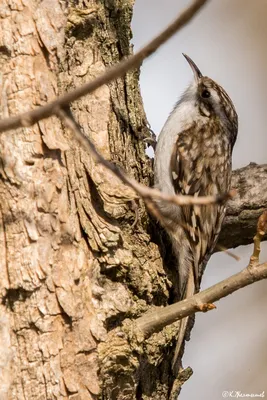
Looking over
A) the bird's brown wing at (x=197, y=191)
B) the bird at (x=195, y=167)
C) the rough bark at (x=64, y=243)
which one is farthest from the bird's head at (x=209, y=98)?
the rough bark at (x=64, y=243)

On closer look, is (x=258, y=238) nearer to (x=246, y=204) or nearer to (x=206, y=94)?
(x=246, y=204)

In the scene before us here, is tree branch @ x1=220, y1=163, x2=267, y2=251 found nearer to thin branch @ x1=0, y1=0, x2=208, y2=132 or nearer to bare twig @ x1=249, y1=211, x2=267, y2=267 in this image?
bare twig @ x1=249, y1=211, x2=267, y2=267

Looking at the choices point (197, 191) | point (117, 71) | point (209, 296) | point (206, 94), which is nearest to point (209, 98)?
point (206, 94)

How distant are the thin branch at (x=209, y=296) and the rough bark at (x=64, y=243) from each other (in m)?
0.07

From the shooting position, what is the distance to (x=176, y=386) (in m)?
2.70

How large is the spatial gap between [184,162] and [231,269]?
168 centimetres

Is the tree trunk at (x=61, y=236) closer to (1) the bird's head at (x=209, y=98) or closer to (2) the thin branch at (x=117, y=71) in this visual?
(2) the thin branch at (x=117, y=71)

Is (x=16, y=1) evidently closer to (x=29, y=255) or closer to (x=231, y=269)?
(x=29, y=255)

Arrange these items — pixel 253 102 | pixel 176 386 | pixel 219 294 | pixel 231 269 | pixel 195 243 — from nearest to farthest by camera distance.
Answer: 1. pixel 219 294
2. pixel 176 386
3. pixel 195 243
4. pixel 231 269
5. pixel 253 102

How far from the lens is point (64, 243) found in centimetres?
227

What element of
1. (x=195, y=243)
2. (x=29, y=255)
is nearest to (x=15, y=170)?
(x=29, y=255)

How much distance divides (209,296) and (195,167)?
1417 mm

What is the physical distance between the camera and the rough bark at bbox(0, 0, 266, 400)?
218 centimetres

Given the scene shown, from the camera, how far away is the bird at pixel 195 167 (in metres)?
3.09
